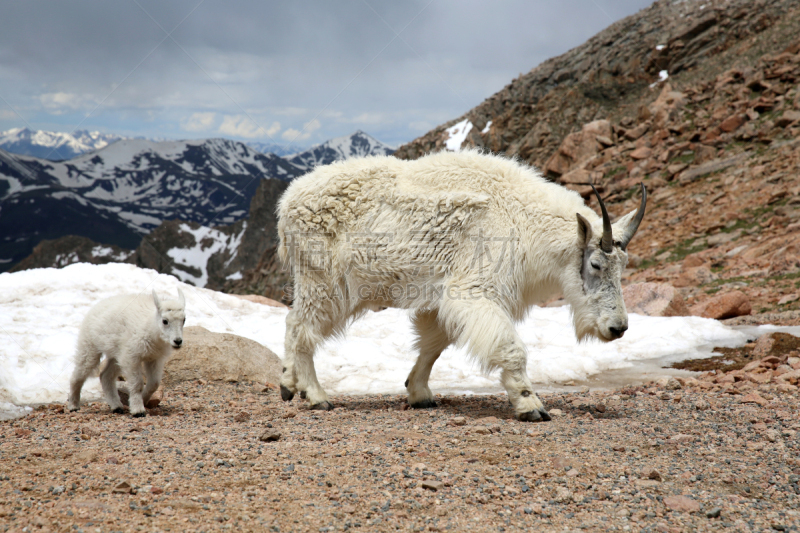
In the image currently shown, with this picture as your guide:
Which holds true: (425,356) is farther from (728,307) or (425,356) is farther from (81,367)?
(728,307)

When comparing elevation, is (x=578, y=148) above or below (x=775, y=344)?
above

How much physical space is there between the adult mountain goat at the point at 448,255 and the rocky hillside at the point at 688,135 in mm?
1775

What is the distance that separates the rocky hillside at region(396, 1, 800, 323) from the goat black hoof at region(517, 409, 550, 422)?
11.5ft

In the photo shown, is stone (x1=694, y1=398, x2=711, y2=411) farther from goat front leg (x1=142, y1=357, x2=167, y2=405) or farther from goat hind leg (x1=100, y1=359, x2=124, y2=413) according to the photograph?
goat hind leg (x1=100, y1=359, x2=124, y2=413)

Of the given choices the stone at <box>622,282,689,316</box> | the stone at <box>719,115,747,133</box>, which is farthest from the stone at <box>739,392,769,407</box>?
the stone at <box>719,115,747,133</box>

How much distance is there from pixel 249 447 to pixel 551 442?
2.60 m

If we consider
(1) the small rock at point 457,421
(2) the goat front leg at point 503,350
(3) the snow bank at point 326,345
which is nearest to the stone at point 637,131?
(3) the snow bank at point 326,345

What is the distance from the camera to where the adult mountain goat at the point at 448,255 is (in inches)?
235

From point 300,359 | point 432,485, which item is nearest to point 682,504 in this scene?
point 432,485

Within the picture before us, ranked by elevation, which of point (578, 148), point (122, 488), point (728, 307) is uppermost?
point (578, 148)

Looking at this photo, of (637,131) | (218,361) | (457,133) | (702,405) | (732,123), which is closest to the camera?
(702,405)

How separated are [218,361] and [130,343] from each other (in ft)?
6.93

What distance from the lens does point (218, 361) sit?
8.57 m

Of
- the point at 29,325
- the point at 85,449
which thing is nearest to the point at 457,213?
the point at 85,449
